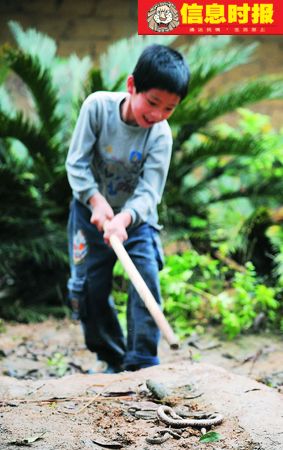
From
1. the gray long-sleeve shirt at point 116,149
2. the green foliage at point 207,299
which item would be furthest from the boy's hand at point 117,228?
the green foliage at point 207,299

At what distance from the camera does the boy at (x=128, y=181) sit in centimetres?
305

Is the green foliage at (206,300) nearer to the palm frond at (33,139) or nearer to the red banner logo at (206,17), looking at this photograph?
the palm frond at (33,139)

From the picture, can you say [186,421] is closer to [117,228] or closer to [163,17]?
[117,228]

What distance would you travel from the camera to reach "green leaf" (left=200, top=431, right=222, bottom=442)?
2.25 m

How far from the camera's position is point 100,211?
3148 mm

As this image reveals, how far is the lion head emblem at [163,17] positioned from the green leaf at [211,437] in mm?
1950

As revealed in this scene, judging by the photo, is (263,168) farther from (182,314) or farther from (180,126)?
(182,314)

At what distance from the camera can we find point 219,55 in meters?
5.76

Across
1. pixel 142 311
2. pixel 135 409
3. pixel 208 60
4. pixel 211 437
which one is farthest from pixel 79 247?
pixel 208 60

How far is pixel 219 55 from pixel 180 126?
64 cm

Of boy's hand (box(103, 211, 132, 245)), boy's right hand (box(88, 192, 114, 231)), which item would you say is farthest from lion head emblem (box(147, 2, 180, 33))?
boy's hand (box(103, 211, 132, 245))

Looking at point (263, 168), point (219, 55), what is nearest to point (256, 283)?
point (263, 168)

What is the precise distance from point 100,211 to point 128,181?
281 millimetres

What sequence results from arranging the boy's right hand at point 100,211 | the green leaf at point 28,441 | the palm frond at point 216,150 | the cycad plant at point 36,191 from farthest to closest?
the palm frond at point 216,150 → the cycad plant at point 36,191 → the boy's right hand at point 100,211 → the green leaf at point 28,441
